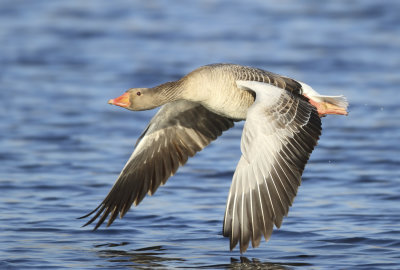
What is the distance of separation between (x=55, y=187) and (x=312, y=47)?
935cm

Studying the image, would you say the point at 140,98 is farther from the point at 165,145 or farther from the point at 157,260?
the point at 157,260

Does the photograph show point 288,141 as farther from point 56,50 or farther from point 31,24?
point 31,24

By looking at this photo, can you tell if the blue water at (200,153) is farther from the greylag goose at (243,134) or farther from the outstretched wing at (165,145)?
the greylag goose at (243,134)

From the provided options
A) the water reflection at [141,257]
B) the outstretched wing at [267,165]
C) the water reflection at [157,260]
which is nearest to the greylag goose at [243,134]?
the outstretched wing at [267,165]

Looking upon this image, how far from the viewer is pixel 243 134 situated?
7.80 meters

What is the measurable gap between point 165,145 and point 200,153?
3289 millimetres

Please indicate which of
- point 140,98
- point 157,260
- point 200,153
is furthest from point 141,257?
point 200,153

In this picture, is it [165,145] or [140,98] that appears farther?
[165,145]

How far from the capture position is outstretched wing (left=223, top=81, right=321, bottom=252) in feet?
24.5

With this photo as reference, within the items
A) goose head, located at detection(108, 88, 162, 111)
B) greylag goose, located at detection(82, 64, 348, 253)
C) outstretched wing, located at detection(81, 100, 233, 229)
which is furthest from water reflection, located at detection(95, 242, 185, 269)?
goose head, located at detection(108, 88, 162, 111)

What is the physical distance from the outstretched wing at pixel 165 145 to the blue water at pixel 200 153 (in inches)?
16.8

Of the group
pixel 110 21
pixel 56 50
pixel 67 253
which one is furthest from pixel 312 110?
pixel 110 21

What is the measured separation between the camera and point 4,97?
16.0 m

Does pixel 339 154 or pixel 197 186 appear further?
pixel 339 154
